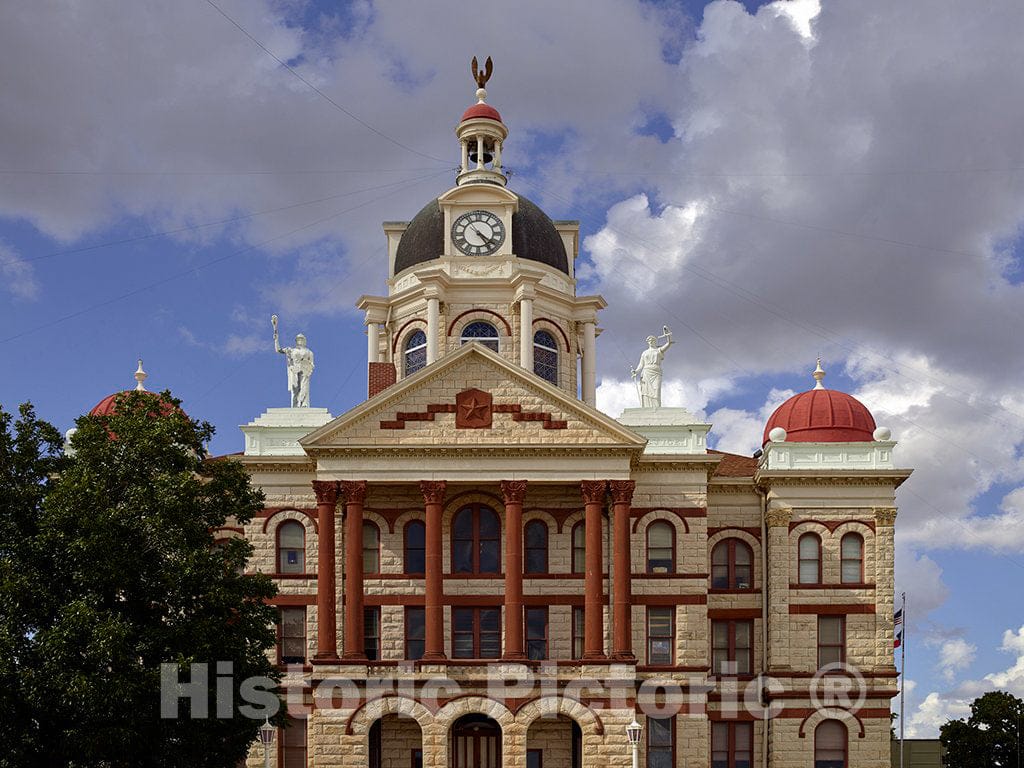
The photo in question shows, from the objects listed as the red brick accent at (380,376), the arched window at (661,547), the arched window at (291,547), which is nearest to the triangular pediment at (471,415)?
the arched window at (291,547)

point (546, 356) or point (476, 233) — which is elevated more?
point (476, 233)

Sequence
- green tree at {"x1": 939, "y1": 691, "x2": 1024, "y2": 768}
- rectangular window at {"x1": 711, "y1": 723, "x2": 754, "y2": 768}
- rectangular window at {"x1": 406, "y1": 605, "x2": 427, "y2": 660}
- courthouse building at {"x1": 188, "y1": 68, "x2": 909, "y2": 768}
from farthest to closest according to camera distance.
A: green tree at {"x1": 939, "y1": 691, "x2": 1024, "y2": 768} → rectangular window at {"x1": 711, "y1": 723, "x2": 754, "y2": 768} → rectangular window at {"x1": 406, "y1": 605, "x2": 427, "y2": 660} → courthouse building at {"x1": 188, "y1": 68, "x2": 909, "y2": 768}

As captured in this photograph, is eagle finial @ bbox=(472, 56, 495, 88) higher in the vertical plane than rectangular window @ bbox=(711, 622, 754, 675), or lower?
higher

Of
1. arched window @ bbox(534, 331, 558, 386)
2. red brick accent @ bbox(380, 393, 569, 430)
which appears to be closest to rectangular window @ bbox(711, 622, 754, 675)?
red brick accent @ bbox(380, 393, 569, 430)

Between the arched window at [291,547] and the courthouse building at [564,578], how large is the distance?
0.07 m

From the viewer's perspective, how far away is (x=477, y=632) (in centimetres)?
5116

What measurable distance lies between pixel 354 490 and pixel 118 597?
511 inches

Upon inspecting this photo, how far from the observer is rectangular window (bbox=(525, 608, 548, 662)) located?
5116 centimetres

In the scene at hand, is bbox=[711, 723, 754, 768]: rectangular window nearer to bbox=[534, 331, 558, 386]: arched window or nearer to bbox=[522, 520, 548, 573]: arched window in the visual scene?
bbox=[522, 520, 548, 573]: arched window

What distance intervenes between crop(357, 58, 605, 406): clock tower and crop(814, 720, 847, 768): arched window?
1598 centimetres

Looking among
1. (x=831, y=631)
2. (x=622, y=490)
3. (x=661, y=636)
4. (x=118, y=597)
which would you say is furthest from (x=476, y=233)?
(x=118, y=597)

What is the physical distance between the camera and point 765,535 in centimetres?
5331

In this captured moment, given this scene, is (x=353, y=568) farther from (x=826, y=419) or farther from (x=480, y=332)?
(x=826, y=419)

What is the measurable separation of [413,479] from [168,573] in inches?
538
